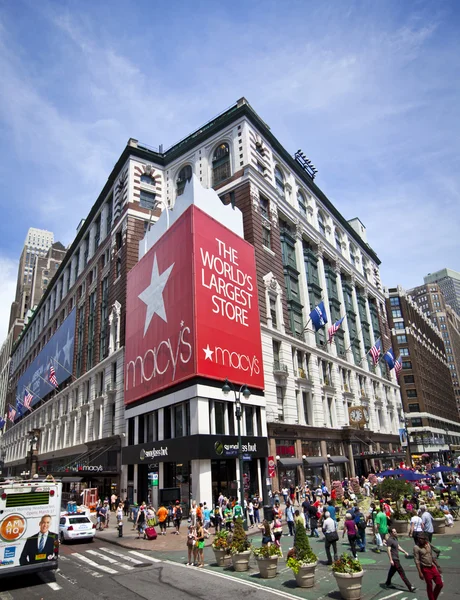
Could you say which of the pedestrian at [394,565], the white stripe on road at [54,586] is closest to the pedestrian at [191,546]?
the white stripe on road at [54,586]

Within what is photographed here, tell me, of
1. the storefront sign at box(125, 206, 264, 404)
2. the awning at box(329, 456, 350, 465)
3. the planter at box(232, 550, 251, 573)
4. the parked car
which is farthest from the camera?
the awning at box(329, 456, 350, 465)

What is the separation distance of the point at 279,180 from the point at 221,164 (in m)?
8.27

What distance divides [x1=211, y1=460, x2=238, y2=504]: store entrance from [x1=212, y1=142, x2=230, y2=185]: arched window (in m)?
30.1

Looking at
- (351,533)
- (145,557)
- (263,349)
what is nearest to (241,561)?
(351,533)

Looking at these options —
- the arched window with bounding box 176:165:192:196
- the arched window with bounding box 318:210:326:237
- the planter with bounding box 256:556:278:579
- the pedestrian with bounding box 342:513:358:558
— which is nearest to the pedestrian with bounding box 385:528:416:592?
the pedestrian with bounding box 342:513:358:558

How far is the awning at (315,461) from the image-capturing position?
4016 centimetres

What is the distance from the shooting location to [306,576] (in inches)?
492

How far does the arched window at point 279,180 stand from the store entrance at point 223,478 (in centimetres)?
3256

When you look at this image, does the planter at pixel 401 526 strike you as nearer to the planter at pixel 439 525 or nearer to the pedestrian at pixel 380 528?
the planter at pixel 439 525

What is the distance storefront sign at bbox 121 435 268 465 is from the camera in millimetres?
29058

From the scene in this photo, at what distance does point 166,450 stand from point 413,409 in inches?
2995

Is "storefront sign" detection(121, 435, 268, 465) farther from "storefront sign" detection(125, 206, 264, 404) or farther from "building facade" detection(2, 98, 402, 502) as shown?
"storefront sign" detection(125, 206, 264, 404)

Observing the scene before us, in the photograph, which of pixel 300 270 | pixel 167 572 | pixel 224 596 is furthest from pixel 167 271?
pixel 224 596

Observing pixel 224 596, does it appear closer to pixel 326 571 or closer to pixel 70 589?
pixel 326 571
